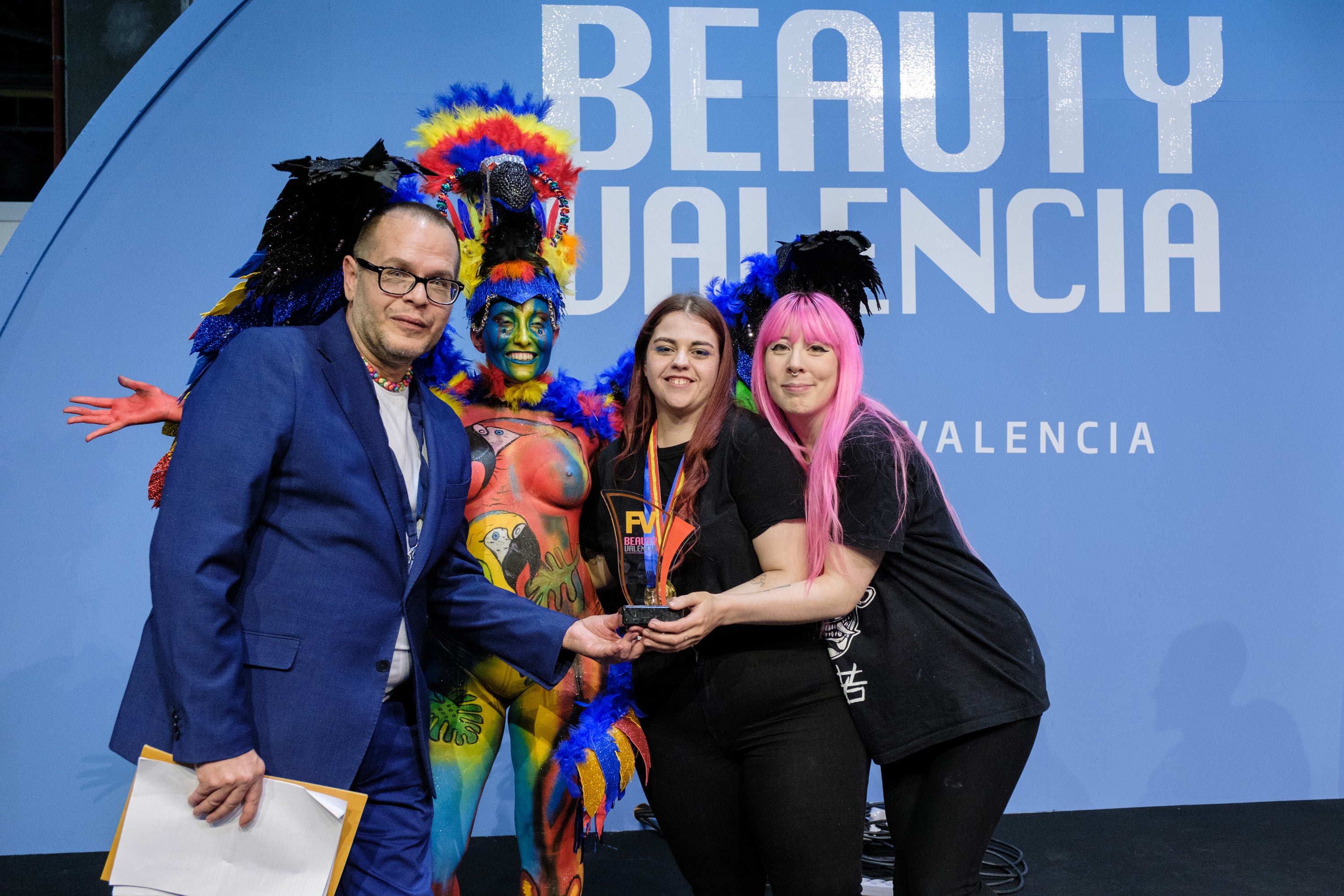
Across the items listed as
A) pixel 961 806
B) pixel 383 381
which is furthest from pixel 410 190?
pixel 961 806

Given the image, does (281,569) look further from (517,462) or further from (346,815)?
(517,462)

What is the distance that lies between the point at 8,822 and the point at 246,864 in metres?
2.78

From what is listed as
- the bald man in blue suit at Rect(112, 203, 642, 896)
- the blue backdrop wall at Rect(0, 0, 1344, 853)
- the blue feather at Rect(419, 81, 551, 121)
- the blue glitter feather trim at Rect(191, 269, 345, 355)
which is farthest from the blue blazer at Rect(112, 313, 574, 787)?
the blue backdrop wall at Rect(0, 0, 1344, 853)

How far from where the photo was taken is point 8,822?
3.49m

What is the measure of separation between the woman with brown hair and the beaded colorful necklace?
539 mm

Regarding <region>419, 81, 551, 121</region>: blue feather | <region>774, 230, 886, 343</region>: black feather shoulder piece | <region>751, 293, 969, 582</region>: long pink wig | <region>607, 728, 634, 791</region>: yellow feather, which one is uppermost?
<region>419, 81, 551, 121</region>: blue feather

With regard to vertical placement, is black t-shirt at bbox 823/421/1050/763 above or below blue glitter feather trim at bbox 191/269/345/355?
below

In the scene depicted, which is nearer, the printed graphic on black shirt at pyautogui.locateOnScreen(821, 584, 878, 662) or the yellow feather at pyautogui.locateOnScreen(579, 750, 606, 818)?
the printed graphic on black shirt at pyautogui.locateOnScreen(821, 584, 878, 662)

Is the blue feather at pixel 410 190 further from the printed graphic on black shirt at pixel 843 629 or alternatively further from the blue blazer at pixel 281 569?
the printed graphic on black shirt at pixel 843 629

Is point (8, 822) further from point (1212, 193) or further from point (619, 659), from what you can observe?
point (1212, 193)

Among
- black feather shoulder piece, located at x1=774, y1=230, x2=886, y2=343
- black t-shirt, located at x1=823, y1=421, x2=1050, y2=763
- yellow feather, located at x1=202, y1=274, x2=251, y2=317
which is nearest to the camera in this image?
black t-shirt, located at x1=823, y1=421, x2=1050, y2=763

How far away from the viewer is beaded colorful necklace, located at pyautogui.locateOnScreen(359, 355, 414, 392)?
5.66 feet

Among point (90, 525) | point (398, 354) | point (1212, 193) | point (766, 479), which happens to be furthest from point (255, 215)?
point (1212, 193)

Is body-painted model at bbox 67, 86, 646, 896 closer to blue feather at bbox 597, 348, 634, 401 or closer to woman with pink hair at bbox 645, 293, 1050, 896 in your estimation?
blue feather at bbox 597, 348, 634, 401
